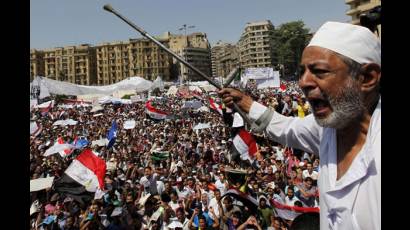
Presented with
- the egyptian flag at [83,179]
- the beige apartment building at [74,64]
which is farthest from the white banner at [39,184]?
the beige apartment building at [74,64]

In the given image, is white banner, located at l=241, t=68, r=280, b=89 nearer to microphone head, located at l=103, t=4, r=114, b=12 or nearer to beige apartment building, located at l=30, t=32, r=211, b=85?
microphone head, located at l=103, t=4, r=114, b=12

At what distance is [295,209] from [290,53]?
86.3m

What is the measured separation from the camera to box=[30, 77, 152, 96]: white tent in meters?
28.5

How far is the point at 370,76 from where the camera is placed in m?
1.71

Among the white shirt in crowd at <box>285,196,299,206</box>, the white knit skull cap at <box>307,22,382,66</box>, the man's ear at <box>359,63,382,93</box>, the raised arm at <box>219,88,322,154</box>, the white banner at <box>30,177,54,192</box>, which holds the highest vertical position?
the white knit skull cap at <box>307,22,382,66</box>

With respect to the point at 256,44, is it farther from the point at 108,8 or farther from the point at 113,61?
the point at 108,8

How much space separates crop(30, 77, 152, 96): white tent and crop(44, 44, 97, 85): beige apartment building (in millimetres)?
132349

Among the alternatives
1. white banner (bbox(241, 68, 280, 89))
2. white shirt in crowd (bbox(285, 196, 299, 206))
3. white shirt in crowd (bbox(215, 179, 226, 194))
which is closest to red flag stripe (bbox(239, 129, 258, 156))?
white shirt in crowd (bbox(215, 179, 226, 194))

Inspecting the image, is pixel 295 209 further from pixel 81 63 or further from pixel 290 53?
pixel 81 63

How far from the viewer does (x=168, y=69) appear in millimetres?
162000

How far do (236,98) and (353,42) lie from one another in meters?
0.85

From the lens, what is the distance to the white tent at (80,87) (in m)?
28.5

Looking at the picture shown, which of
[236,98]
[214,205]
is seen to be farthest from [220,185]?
[236,98]
